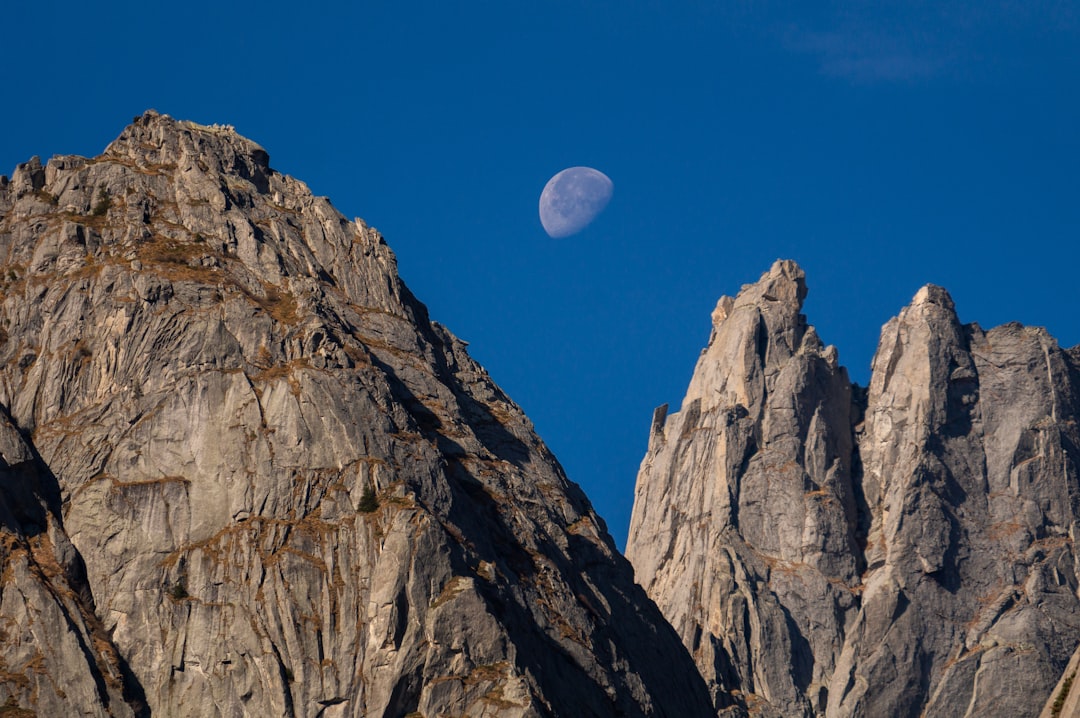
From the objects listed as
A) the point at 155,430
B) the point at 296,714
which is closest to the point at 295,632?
the point at 296,714

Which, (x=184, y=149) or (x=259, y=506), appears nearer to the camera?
(x=259, y=506)

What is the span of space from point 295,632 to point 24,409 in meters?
26.3

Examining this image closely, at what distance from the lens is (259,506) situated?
135875mm

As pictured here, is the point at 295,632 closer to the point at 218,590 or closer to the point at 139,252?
the point at 218,590

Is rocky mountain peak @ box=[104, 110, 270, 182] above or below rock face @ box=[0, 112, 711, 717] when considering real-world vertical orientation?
above

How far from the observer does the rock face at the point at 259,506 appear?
5084 inches

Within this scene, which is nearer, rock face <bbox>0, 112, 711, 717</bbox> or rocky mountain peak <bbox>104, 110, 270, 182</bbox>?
rock face <bbox>0, 112, 711, 717</bbox>

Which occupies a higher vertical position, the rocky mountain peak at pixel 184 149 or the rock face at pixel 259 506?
the rocky mountain peak at pixel 184 149

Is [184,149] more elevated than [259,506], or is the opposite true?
[184,149]

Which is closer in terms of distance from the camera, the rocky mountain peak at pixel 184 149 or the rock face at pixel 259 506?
the rock face at pixel 259 506

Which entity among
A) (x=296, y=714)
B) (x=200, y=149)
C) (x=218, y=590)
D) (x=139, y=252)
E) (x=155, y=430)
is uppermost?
(x=200, y=149)

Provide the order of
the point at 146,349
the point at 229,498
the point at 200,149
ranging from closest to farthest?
the point at 229,498 < the point at 146,349 < the point at 200,149

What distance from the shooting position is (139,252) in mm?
154500

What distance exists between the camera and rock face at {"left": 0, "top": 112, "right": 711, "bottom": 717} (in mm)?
129125
